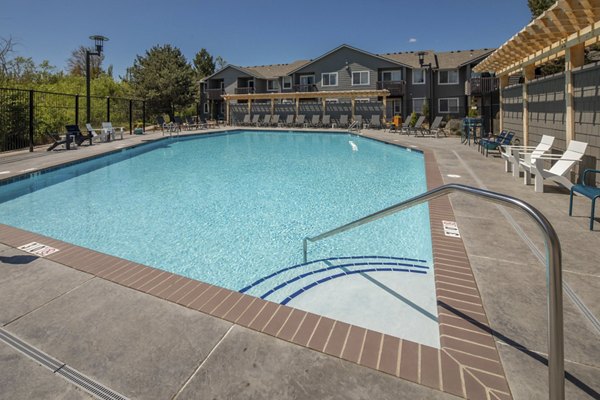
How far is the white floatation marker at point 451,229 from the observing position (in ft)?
14.4

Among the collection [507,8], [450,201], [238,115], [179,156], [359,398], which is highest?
[507,8]

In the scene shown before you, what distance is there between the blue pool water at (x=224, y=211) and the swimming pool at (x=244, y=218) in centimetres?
3

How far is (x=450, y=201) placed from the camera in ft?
19.8

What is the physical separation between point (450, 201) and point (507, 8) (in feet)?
93.9

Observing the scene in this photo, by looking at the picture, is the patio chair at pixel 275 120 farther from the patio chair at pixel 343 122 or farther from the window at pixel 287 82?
the window at pixel 287 82

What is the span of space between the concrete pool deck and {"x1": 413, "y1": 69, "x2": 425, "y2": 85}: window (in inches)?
1173

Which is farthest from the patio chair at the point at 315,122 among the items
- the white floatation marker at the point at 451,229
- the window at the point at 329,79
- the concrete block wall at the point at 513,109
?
the white floatation marker at the point at 451,229

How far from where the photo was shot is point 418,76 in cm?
3061

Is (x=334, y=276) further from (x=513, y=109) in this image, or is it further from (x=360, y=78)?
(x=360, y=78)

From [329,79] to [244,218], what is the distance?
1169 inches

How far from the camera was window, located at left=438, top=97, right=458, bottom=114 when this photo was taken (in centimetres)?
3008

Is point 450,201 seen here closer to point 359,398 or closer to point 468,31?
point 359,398

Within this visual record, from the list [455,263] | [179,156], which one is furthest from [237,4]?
Result: [455,263]

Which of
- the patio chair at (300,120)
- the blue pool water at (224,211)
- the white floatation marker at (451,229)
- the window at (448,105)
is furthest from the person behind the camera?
the patio chair at (300,120)
